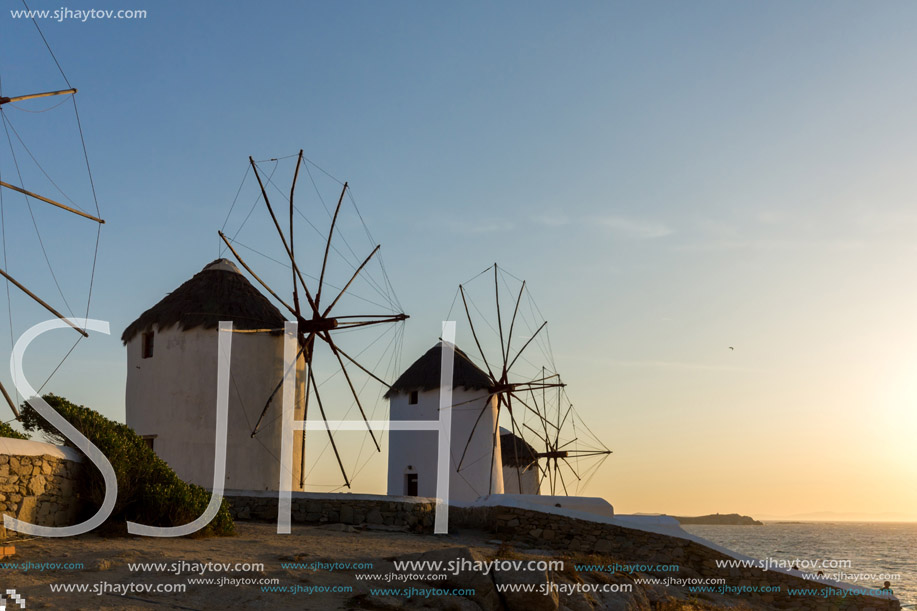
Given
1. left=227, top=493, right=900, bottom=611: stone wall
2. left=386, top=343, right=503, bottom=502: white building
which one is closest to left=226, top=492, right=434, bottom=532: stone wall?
left=227, top=493, right=900, bottom=611: stone wall

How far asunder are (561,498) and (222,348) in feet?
24.0

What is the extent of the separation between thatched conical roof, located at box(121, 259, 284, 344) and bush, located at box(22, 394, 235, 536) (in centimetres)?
589

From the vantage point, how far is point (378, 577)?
779cm

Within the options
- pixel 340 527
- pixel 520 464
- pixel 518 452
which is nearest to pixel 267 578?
pixel 340 527

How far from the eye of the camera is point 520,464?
30703mm

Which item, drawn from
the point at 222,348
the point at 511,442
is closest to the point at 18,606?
the point at 222,348

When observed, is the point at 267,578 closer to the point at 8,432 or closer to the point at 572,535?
the point at 8,432

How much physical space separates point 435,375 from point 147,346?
8.85 m

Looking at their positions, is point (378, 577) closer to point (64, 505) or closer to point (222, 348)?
point (64, 505)

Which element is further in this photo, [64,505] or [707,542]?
[707,542]

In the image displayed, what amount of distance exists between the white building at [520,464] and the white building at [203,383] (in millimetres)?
14417

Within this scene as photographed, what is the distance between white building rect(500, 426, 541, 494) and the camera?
30453 millimetres

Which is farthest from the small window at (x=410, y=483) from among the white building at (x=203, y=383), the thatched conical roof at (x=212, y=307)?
the thatched conical roof at (x=212, y=307)

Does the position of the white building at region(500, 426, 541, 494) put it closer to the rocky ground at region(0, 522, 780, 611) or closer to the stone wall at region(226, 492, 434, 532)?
the stone wall at region(226, 492, 434, 532)
